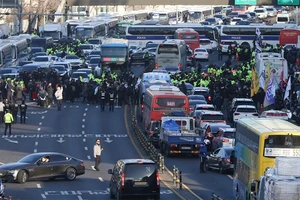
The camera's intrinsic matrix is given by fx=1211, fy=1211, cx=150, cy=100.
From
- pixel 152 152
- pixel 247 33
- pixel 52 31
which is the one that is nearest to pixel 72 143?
pixel 152 152

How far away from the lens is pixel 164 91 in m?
58.4

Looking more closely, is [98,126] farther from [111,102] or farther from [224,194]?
[224,194]

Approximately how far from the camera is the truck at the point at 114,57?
91438 millimetres

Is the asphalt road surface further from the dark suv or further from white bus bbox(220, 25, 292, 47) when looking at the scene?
white bus bbox(220, 25, 292, 47)

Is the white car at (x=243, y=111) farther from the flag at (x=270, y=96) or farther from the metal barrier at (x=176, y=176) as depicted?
the metal barrier at (x=176, y=176)

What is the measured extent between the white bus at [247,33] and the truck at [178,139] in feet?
212

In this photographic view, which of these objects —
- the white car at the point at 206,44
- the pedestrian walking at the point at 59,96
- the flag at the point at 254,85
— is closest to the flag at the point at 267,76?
the flag at the point at 254,85

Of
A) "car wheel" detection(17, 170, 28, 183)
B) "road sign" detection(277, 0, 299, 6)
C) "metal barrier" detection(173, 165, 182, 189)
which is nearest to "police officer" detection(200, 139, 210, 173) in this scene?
"metal barrier" detection(173, 165, 182, 189)

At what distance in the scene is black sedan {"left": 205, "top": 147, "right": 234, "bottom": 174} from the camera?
44.4 m

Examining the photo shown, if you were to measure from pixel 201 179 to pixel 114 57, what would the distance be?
4884 centimetres

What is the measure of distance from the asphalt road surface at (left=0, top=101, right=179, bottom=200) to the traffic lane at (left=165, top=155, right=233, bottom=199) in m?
1.21

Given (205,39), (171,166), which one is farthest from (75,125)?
(205,39)

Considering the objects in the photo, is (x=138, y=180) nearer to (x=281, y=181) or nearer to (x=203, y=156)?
(x=281, y=181)

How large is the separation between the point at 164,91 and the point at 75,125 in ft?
19.3
